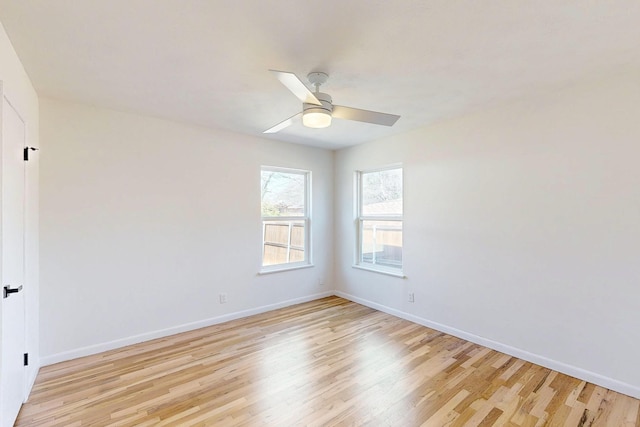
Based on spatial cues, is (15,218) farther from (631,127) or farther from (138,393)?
(631,127)

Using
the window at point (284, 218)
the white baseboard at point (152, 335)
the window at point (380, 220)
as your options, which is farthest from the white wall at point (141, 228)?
the window at point (380, 220)

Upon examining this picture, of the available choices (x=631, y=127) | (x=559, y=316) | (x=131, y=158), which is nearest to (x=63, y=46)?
(x=131, y=158)

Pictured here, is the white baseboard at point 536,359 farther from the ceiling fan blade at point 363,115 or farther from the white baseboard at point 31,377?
the white baseboard at point 31,377

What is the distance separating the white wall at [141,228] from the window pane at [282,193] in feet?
0.75

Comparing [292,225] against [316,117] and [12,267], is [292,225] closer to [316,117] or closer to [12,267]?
[316,117]

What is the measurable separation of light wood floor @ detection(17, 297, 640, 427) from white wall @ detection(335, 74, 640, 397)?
1.04 ft

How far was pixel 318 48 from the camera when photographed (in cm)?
192

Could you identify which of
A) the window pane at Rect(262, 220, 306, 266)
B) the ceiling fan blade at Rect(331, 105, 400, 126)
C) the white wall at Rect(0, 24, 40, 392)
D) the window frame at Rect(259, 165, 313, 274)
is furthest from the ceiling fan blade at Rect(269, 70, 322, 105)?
the window pane at Rect(262, 220, 306, 266)

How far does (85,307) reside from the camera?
115 inches

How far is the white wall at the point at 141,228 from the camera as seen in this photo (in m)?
2.80

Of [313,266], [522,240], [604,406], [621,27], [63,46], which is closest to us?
[621,27]

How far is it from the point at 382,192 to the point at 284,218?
4.86 ft

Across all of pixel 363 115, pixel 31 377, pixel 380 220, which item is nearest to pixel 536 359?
pixel 380 220

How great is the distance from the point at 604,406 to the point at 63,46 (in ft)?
14.3
